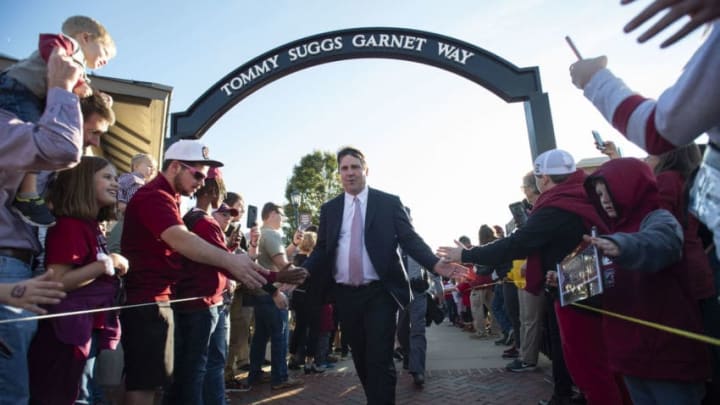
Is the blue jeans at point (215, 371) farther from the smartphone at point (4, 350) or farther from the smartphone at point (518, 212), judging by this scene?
the smartphone at point (518, 212)

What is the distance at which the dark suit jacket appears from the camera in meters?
3.62

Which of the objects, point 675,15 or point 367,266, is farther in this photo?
point 367,266

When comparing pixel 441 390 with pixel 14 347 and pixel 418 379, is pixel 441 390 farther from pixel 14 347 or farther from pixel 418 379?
pixel 14 347

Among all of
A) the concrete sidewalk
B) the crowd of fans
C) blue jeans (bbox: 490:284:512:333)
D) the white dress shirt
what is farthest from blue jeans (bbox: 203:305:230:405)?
blue jeans (bbox: 490:284:512:333)

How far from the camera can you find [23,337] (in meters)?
1.76

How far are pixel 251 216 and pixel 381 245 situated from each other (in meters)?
3.33

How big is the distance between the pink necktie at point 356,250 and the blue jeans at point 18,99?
7.92 feet

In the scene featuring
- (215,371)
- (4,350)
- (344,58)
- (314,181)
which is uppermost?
(314,181)

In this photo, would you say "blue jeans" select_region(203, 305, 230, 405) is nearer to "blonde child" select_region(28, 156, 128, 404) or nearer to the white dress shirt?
the white dress shirt

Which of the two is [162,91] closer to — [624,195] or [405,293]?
[405,293]

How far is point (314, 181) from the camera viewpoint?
39094 mm

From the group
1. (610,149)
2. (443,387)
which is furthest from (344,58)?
(443,387)

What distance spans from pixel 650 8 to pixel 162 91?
25.2 ft

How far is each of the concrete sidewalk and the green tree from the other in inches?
1247
